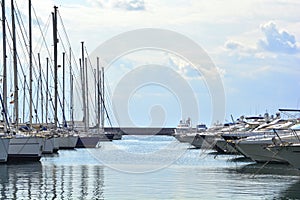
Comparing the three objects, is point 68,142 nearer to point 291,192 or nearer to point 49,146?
point 49,146

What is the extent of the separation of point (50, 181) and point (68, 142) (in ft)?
152

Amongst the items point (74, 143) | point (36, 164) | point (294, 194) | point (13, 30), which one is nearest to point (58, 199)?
point (294, 194)

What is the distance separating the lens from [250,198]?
35.9m

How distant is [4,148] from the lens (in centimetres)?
5553

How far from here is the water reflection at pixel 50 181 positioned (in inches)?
1460

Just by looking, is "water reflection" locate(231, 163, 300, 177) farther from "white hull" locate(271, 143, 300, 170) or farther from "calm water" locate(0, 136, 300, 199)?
"white hull" locate(271, 143, 300, 170)

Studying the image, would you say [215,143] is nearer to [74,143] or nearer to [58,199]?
[74,143]

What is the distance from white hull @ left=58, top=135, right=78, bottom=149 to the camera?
9038 cm

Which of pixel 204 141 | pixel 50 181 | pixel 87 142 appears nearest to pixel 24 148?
pixel 50 181

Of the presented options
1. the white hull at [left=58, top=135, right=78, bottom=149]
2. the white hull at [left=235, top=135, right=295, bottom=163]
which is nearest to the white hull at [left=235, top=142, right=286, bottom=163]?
the white hull at [left=235, top=135, right=295, bottom=163]

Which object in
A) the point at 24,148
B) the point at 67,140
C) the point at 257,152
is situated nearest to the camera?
the point at 257,152

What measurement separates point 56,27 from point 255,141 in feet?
97.7

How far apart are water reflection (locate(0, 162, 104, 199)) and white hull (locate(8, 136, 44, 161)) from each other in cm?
138

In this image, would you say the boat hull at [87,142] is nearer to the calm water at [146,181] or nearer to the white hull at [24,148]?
the white hull at [24,148]
